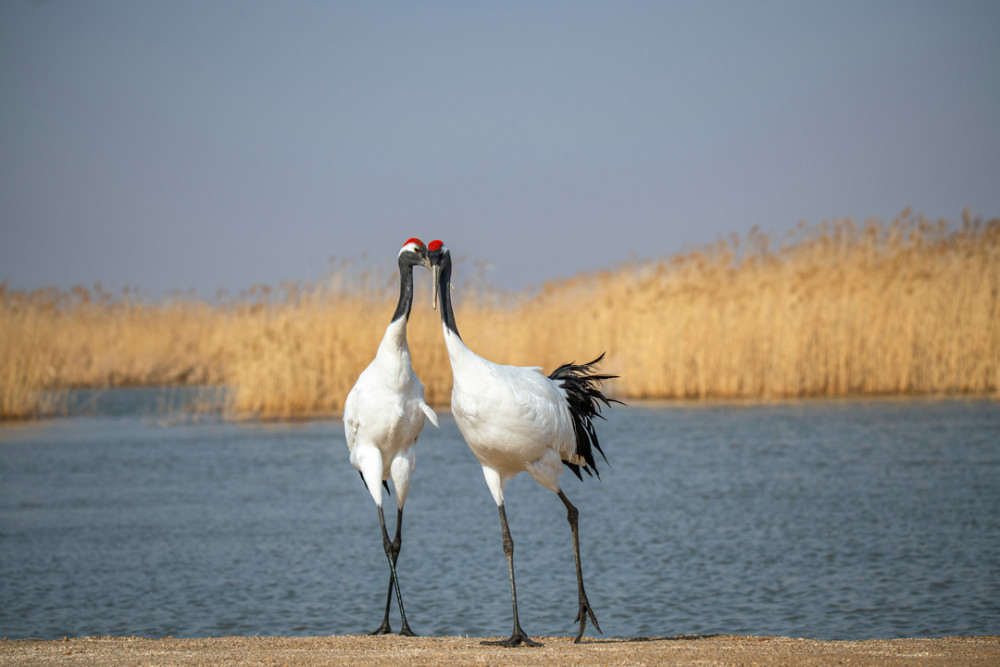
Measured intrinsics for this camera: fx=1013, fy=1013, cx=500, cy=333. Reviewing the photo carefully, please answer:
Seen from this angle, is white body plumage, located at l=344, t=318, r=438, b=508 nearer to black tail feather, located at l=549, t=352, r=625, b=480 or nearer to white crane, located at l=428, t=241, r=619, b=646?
white crane, located at l=428, t=241, r=619, b=646

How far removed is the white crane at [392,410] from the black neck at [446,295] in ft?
0.73

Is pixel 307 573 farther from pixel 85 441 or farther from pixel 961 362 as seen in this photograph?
pixel 961 362

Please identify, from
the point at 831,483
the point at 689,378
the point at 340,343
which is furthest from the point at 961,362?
the point at 340,343

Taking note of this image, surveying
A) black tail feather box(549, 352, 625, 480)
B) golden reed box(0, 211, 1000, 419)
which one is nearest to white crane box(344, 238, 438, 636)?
black tail feather box(549, 352, 625, 480)

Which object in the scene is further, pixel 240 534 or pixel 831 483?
pixel 831 483

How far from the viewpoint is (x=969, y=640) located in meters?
5.52

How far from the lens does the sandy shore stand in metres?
4.84

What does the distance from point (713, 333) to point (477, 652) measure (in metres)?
14.4

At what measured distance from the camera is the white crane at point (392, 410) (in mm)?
6348

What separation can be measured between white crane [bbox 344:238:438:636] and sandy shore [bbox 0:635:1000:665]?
100 cm

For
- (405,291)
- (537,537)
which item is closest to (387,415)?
(405,291)

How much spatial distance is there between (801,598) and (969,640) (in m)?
1.99

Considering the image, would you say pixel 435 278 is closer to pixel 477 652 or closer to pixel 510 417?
pixel 510 417

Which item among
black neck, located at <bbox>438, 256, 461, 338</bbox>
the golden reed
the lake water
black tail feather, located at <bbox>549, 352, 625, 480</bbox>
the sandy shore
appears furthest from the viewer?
the golden reed
